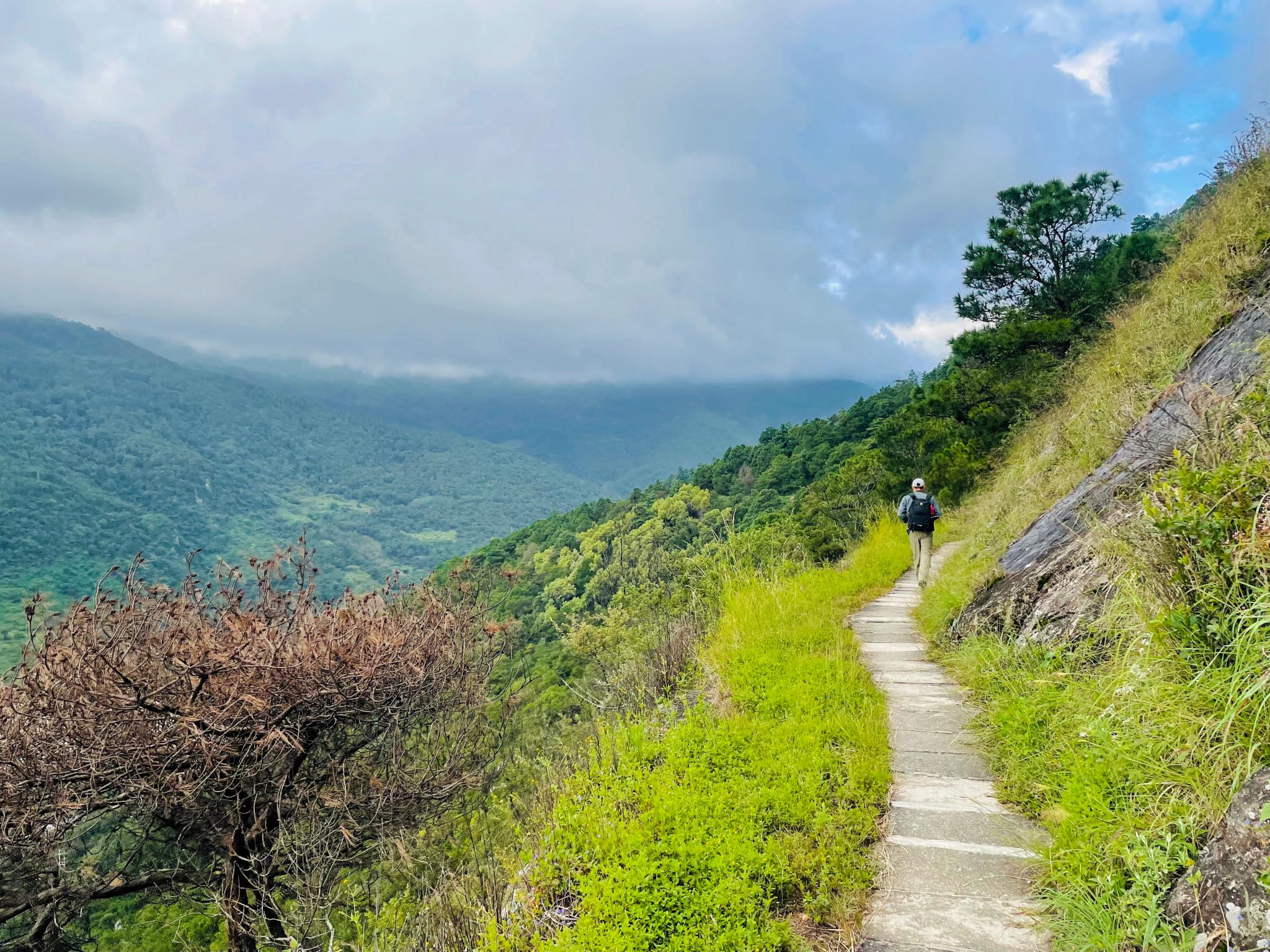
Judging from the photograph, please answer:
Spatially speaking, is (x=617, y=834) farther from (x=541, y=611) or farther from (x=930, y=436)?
(x=541, y=611)

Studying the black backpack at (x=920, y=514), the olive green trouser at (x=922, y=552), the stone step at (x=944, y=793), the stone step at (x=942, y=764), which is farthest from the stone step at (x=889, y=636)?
the stone step at (x=944, y=793)

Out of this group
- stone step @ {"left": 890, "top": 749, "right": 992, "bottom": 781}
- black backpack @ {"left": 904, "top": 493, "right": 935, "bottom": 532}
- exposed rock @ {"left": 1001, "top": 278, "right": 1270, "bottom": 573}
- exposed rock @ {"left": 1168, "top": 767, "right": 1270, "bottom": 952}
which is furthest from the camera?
black backpack @ {"left": 904, "top": 493, "right": 935, "bottom": 532}

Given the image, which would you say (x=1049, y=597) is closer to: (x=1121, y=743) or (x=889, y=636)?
(x=889, y=636)

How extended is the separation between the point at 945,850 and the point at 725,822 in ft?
3.82

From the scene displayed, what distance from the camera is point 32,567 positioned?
7306 centimetres

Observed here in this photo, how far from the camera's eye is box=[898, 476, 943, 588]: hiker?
9.24 meters

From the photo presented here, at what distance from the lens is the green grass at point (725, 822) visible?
3014mm

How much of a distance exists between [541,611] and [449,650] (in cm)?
5070

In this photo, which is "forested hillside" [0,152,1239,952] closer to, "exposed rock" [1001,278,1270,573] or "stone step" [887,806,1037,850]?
"stone step" [887,806,1037,850]

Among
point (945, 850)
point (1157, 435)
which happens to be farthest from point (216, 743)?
point (1157, 435)

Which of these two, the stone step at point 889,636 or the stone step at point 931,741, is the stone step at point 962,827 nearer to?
the stone step at point 931,741

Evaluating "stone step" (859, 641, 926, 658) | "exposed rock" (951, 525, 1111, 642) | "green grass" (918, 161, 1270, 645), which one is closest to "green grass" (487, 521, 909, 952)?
"stone step" (859, 641, 926, 658)

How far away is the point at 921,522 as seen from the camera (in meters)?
9.29

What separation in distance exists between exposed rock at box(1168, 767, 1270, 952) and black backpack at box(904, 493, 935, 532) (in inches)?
291
